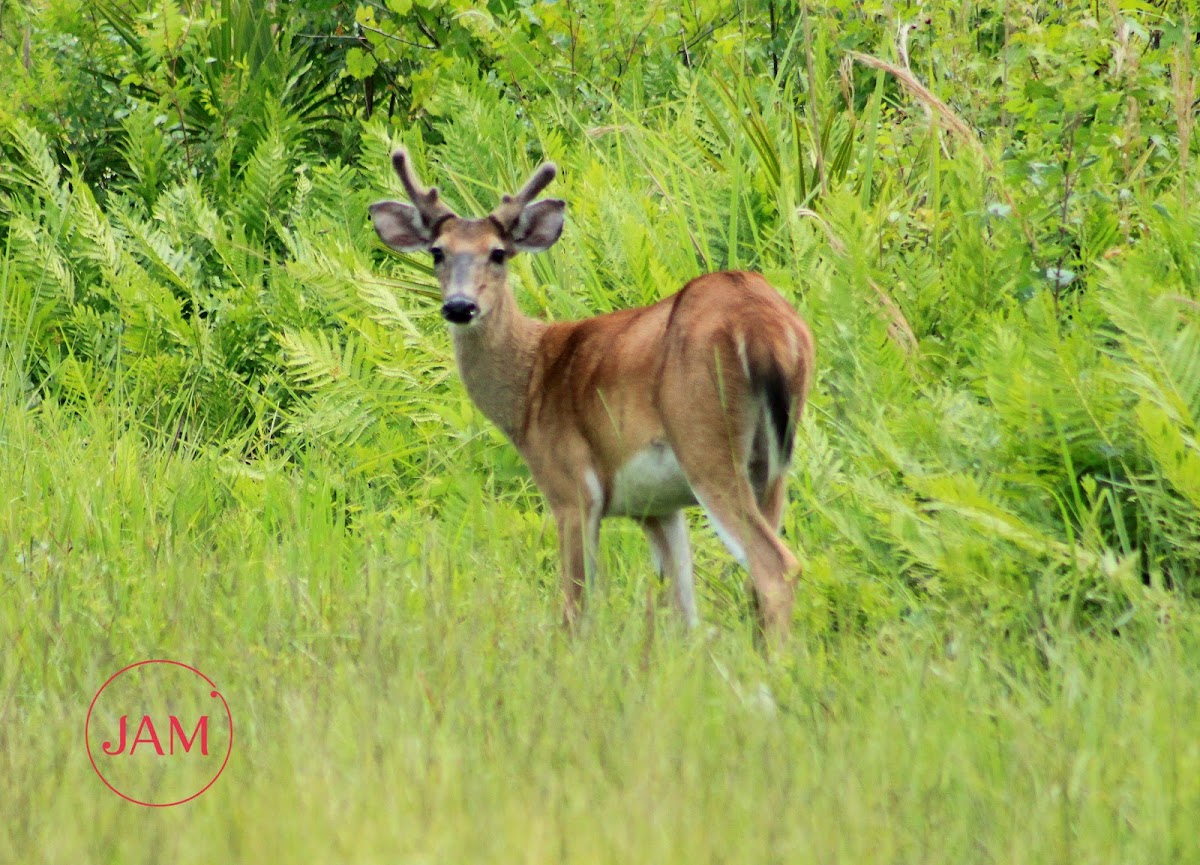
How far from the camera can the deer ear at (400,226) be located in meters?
5.70

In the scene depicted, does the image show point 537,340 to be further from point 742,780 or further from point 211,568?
point 742,780

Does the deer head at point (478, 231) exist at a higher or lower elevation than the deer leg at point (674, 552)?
higher

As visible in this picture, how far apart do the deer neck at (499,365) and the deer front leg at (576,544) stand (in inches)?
20.3

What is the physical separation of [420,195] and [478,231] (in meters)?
0.24

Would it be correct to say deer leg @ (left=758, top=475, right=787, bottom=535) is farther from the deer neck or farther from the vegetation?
the deer neck

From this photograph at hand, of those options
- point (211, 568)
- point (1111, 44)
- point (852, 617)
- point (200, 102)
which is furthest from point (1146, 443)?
point (200, 102)

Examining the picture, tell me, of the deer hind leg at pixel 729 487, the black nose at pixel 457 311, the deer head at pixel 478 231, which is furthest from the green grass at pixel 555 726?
the deer head at pixel 478 231

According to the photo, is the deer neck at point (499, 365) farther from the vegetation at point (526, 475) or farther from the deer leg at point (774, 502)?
the deer leg at point (774, 502)

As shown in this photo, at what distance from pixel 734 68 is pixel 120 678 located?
4.41 m

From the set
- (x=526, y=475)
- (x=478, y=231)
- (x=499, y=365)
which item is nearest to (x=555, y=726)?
(x=499, y=365)

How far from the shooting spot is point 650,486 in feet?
16.0

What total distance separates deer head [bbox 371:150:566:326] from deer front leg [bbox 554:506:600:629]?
764 millimetres

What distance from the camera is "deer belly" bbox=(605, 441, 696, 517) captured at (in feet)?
15.6

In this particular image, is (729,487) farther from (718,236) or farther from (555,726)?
(718,236)
